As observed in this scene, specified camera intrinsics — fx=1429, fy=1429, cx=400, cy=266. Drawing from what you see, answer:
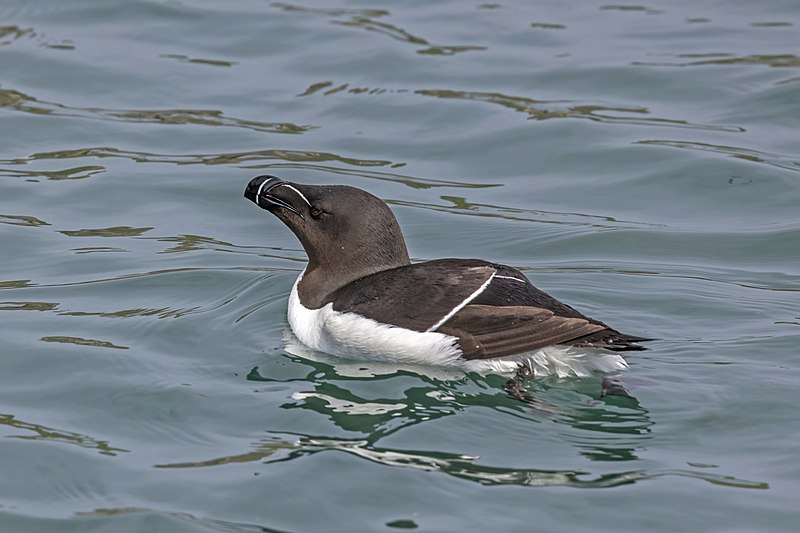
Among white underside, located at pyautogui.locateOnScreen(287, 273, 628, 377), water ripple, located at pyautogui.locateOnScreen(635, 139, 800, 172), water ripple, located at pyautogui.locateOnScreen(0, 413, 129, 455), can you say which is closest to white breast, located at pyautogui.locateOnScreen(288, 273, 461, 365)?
white underside, located at pyautogui.locateOnScreen(287, 273, 628, 377)

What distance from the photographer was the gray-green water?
5770 millimetres

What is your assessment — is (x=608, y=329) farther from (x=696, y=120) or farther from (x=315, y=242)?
(x=696, y=120)

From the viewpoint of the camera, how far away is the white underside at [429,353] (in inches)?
268

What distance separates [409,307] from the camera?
6938 mm

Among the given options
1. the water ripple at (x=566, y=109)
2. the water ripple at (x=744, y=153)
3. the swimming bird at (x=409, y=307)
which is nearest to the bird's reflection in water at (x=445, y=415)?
the swimming bird at (x=409, y=307)

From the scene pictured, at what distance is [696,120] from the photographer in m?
11.4

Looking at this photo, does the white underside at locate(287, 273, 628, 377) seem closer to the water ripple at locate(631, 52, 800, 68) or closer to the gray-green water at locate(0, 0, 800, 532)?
the gray-green water at locate(0, 0, 800, 532)

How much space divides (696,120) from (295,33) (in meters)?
4.22

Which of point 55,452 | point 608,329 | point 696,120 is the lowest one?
point 55,452

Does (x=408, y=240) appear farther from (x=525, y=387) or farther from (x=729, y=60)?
(x=729, y=60)

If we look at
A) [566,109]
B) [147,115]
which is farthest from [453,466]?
[147,115]

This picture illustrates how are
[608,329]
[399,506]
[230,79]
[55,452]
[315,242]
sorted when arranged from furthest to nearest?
[230,79] → [315,242] → [608,329] → [55,452] → [399,506]

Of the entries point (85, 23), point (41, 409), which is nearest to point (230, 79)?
point (85, 23)

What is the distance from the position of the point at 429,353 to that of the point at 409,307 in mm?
246
